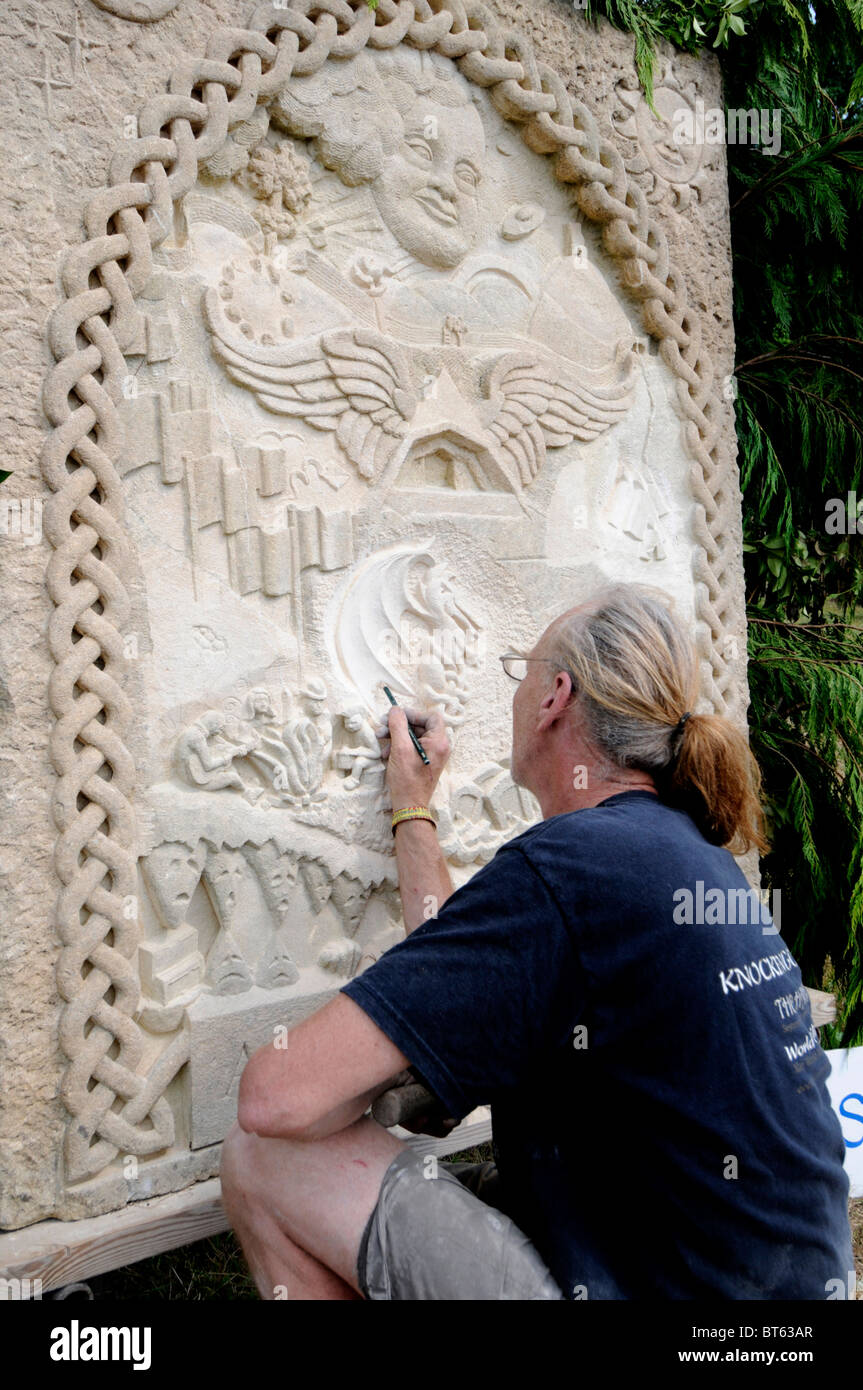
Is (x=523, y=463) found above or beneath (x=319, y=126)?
beneath

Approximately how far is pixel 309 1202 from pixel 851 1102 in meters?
1.75

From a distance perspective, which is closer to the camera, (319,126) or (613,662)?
(613,662)

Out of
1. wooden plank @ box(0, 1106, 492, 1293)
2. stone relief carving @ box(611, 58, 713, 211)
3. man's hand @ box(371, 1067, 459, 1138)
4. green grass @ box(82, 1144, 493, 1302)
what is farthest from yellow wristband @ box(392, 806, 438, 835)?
stone relief carving @ box(611, 58, 713, 211)

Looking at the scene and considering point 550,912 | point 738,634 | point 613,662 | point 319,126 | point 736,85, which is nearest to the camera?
point 550,912

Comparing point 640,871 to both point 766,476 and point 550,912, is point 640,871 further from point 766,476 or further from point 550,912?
point 766,476

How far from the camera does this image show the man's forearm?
2.30m

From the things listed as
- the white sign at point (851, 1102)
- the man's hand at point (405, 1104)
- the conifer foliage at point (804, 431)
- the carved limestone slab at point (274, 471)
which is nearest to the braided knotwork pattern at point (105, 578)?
the carved limestone slab at point (274, 471)

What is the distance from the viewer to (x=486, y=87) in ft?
8.50

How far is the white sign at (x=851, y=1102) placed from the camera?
2.77 m

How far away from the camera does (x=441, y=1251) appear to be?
163 centimetres

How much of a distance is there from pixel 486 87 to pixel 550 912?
2.00 metres

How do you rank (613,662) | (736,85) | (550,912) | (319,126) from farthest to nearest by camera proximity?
1. (736,85)
2. (319,126)
3. (613,662)
4. (550,912)

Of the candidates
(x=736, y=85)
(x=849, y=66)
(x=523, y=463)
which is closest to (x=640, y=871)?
(x=523, y=463)

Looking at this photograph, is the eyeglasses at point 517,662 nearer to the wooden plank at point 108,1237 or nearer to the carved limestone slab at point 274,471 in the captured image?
the carved limestone slab at point 274,471
